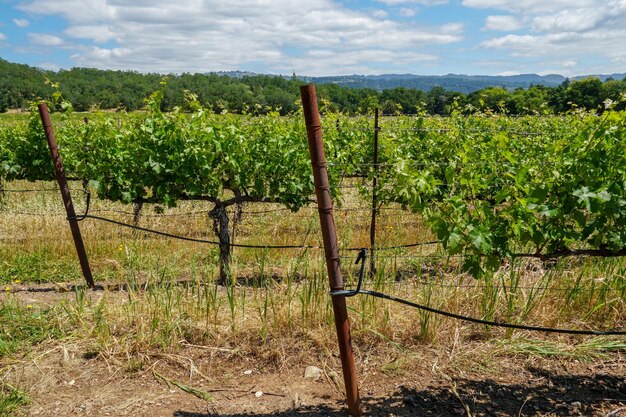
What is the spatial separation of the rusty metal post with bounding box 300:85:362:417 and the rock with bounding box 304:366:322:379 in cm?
48

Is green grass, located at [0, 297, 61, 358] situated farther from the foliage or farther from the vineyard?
the foliage

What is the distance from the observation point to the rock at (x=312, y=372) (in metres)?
3.25

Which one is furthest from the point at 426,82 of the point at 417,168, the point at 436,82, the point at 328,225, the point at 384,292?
the point at 328,225

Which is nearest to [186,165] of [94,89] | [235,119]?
[235,119]

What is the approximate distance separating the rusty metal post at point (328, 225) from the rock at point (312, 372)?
484 millimetres

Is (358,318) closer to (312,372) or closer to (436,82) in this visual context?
(312,372)

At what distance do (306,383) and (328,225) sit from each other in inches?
44.4

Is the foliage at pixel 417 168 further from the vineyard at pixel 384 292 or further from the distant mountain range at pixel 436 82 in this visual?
the distant mountain range at pixel 436 82

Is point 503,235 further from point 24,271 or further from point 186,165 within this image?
point 24,271

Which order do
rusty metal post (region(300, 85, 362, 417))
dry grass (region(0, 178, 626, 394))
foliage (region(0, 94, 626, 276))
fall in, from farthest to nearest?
dry grass (region(0, 178, 626, 394)) < foliage (region(0, 94, 626, 276)) < rusty metal post (region(300, 85, 362, 417))

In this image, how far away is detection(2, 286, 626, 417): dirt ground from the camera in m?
2.93

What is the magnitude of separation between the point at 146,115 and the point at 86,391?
10.8ft

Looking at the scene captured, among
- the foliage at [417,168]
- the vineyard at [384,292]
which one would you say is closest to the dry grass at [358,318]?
the vineyard at [384,292]

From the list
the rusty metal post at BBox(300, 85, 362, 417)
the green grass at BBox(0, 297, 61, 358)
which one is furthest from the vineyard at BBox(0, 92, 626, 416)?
the rusty metal post at BBox(300, 85, 362, 417)
